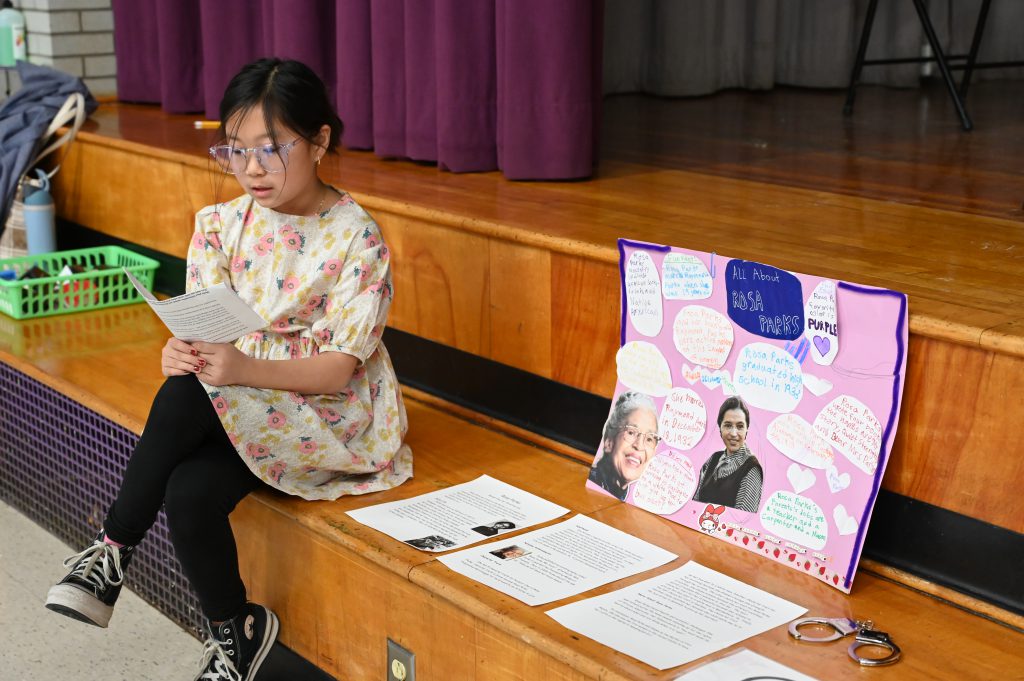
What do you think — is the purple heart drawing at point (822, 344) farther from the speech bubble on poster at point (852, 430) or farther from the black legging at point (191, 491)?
the black legging at point (191, 491)

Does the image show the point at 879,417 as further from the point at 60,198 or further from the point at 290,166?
the point at 60,198

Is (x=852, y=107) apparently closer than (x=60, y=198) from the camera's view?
No

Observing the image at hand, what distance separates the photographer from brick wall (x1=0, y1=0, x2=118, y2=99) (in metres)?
3.46

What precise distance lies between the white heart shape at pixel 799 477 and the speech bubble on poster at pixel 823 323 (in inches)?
5.3

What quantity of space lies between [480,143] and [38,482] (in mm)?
1077

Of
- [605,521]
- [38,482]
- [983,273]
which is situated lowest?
[38,482]

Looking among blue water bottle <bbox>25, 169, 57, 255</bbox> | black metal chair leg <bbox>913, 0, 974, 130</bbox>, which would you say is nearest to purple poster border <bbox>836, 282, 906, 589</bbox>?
black metal chair leg <bbox>913, 0, 974, 130</bbox>

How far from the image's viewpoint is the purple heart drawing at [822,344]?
4.81 ft

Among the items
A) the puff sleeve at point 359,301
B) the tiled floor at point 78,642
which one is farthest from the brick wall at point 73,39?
the puff sleeve at point 359,301

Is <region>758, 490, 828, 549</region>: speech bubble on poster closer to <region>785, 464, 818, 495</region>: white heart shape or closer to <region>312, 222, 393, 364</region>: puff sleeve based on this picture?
<region>785, 464, 818, 495</region>: white heart shape

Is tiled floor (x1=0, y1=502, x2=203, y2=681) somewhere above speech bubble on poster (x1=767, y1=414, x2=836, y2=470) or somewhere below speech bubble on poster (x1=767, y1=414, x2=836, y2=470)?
below

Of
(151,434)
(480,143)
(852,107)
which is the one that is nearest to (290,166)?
(151,434)

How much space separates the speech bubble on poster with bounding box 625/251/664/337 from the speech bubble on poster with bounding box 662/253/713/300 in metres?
0.02

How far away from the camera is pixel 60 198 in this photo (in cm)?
315
